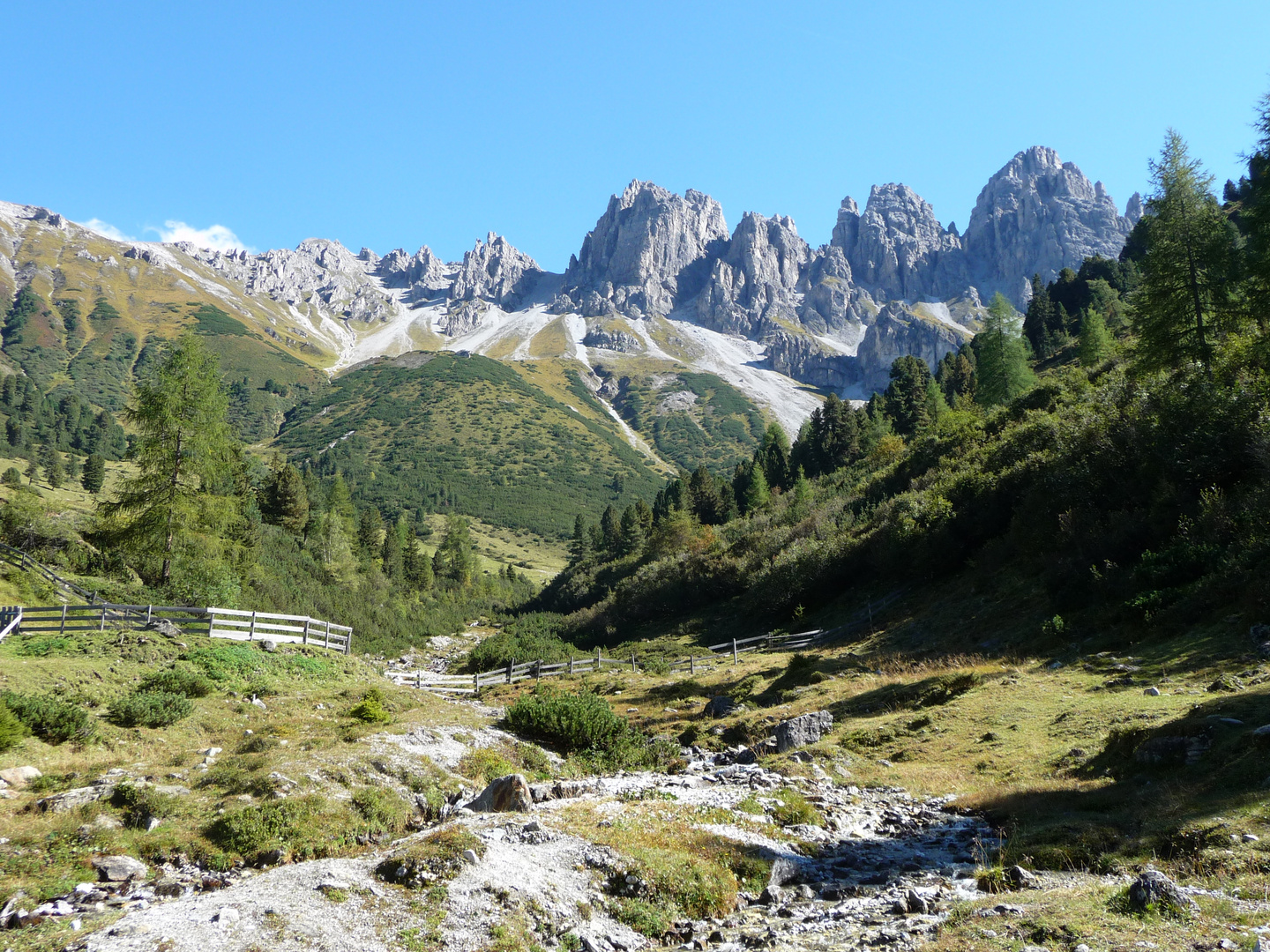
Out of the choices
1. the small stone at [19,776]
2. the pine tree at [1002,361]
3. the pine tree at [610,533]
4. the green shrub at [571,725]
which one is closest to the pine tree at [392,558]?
the pine tree at [610,533]

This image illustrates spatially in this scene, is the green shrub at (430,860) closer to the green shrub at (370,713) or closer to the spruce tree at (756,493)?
the green shrub at (370,713)

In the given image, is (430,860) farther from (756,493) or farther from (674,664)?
(756,493)

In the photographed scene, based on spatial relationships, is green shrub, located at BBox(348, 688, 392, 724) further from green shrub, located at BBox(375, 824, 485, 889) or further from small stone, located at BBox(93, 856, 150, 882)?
→ green shrub, located at BBox(375, 824, 485, 889)

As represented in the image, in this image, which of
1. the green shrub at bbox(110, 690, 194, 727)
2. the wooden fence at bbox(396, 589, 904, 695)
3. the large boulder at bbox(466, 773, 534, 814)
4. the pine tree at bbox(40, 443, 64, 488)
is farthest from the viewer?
the pine tree at bbox(40, 443, 64, 488)

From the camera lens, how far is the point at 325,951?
7258mm

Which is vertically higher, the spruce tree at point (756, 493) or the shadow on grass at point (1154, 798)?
the spruce tree at point (756, 493)

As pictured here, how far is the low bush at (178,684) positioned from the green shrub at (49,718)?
2.81 meters

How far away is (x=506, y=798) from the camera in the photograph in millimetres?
11992

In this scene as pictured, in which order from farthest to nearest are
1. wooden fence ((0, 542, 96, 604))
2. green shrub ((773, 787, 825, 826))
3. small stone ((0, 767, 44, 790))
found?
wooden fence ((0, 542, 96, 604)) < green shrub ((773, 787, 825, 826)) < small stone ((0, 767, 44, 790))

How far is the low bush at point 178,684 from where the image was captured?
1744cm

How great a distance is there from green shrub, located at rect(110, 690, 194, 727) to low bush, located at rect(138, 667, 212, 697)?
0.87m

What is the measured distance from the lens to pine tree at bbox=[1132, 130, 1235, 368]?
→ 99.7 feet

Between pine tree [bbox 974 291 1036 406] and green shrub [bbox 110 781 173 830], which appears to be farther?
pine tree [bbox 974 291 1036 406]

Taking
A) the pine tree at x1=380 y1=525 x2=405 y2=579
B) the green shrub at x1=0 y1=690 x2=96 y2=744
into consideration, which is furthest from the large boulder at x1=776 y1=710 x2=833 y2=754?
the pine tree at x1=380 y1=525 x2=405 y2=579
